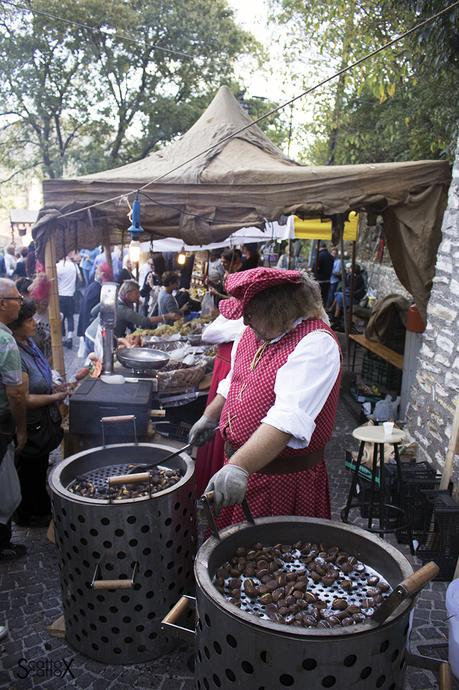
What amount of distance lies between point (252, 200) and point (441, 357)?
2449 mm

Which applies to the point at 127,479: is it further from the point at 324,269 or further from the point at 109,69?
the point at 109,69

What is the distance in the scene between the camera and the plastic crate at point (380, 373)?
8.17 m

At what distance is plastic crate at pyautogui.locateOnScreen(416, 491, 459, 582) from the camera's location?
12.8 ft

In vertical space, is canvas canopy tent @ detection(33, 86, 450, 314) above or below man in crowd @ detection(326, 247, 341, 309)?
above

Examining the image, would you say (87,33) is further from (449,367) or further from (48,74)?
(449,367)

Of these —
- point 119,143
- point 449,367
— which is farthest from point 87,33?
point 449,367

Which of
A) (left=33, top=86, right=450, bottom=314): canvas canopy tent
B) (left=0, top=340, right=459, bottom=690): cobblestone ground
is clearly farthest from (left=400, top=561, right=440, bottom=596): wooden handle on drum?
(left=33, top=86, right=450, bottom=314): canvas canopy tent

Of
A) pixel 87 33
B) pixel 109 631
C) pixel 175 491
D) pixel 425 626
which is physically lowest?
pixel 425 626

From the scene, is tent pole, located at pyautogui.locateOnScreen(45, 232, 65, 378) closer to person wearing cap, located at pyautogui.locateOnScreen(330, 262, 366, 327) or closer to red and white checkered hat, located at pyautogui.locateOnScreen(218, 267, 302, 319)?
red and white checkered hat, located at pyautogui.locateOnScreen(218, 267, 302, 319)

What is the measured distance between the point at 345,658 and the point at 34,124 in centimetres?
2086

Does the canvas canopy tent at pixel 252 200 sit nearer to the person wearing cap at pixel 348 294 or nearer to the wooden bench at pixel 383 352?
the wooden bench at pixel 383 352

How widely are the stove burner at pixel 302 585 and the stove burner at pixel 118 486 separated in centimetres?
77

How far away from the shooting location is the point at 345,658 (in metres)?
1.45

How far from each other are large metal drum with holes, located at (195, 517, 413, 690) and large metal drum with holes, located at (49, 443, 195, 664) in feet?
2.50
